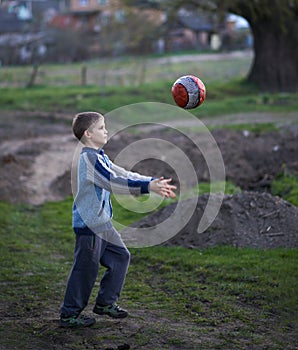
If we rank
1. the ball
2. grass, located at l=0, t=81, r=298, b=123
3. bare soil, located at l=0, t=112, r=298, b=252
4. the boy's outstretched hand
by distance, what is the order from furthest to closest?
grass, located at l=0, t=81, r=298, b=123 → bare soil, located at l=0, t=112, r=298, b=252 → the ball → the boy's outstretched hand

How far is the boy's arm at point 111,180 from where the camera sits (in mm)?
5453

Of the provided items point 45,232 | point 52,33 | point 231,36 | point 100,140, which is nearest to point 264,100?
point 45,232

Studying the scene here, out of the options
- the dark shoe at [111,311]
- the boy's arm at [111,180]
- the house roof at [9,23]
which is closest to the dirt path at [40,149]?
the dark shoe at [111,311]

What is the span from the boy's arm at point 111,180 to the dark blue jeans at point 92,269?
44 centimetres

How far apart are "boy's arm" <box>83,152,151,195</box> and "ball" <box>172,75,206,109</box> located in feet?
5.21

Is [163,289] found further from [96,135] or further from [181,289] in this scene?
[96,135]

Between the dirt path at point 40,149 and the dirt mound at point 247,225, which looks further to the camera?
the dirt path at point 40,149

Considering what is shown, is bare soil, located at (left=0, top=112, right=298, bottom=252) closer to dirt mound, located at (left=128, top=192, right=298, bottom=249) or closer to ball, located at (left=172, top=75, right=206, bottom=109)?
dirt mound, located at (left=128, top=192, right=298, bottom=249)

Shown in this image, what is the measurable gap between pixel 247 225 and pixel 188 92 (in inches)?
93.3

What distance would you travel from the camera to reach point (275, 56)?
26.1 meters

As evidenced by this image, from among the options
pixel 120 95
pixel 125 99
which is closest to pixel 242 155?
pixel 125 99

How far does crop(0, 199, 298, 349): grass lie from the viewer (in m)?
5.59

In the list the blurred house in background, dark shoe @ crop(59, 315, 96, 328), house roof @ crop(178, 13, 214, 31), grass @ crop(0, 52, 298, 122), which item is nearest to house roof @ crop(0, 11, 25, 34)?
the blurred house in background

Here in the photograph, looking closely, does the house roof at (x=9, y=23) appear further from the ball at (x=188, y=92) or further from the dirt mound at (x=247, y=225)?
the ball at (x=188, y=92)
